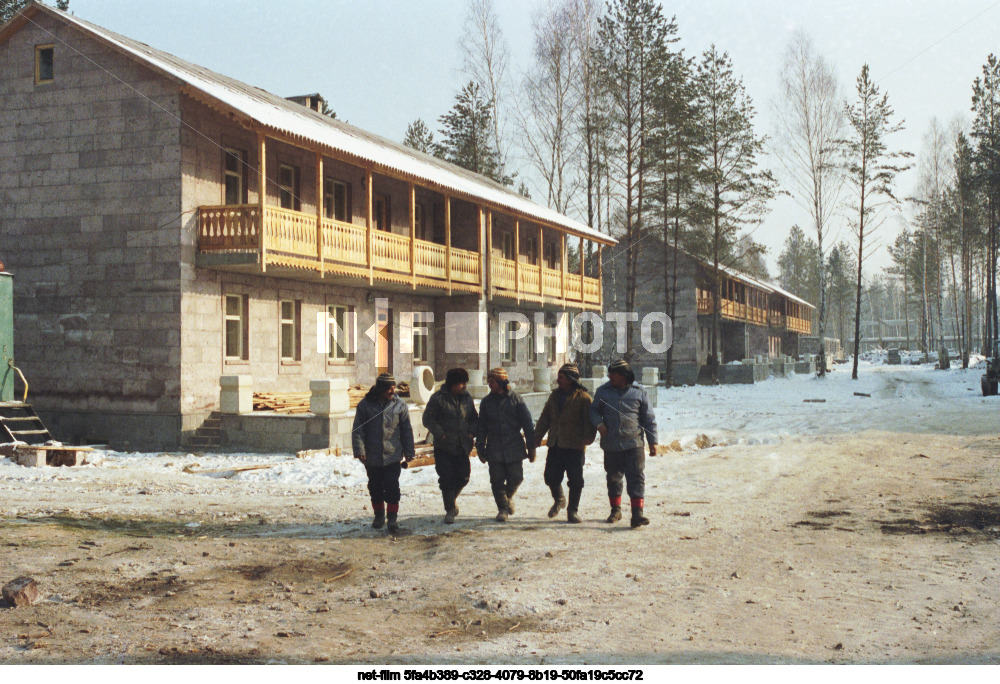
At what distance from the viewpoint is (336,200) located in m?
21.7

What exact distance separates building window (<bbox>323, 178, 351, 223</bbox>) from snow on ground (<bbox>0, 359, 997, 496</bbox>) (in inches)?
317

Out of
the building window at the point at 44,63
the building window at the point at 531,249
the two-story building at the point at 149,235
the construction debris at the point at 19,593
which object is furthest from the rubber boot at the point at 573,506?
the building window at the point at 531,249

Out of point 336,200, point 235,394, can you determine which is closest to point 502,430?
point 235,394

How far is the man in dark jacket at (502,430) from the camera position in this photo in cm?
884

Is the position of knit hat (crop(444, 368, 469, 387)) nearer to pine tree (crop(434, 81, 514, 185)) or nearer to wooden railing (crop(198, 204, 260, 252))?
wooden railing (crop(198, 204, 260, 252))

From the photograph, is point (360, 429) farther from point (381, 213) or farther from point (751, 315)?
point (751, 315)

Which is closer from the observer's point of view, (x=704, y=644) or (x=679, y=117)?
(x=704, y=644)

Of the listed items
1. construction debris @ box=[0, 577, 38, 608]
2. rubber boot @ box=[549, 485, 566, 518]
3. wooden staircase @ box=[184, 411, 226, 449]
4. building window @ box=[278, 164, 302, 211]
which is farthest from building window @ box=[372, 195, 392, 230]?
construction debris @ box=[0, 577, 38, 608]

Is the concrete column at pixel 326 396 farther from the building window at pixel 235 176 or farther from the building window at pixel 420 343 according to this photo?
the building window at pixel 420 343

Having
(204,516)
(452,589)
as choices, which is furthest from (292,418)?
(452,589)

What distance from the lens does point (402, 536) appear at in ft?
27.0

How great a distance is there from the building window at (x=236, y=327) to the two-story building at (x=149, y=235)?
0.10 feet
